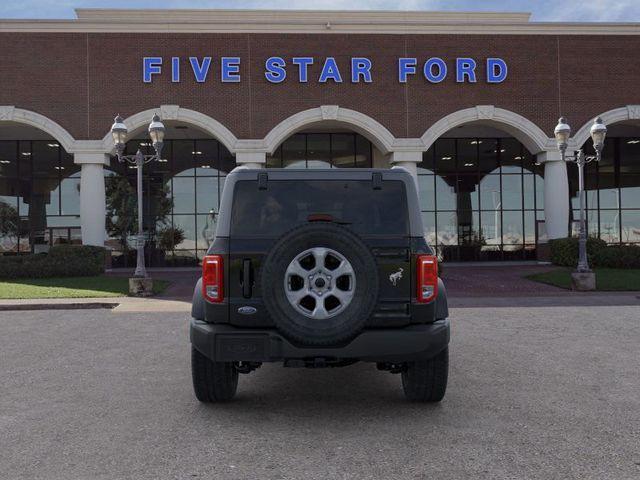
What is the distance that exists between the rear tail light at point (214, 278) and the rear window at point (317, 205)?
A: 0.30 meters

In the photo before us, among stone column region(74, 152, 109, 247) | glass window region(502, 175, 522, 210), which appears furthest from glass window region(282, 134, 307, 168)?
glass window region(502, 175, 522, 210)

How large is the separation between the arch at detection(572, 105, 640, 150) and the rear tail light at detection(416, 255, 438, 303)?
22.1m

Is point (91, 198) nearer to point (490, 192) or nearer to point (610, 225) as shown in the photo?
point (490, 192)

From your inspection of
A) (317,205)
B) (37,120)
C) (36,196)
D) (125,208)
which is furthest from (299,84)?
(317,205)

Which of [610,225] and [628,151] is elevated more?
[628,151]

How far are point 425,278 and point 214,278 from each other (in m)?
1.76

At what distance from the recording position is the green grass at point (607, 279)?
1633cm

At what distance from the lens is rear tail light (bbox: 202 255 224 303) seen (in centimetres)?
455

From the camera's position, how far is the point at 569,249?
2242 cm

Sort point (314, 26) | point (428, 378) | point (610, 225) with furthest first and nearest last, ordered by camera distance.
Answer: point (610, 225), point (314, 26), point (428, 378)

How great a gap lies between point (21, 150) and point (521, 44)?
25546mm

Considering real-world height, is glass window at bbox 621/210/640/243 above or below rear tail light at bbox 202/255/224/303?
above

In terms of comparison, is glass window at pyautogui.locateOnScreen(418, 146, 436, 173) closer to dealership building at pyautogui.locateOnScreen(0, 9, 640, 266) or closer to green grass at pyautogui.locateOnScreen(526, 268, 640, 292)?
dealership building at pyautogui.locateOnScreen(0, 9, 640, 266)

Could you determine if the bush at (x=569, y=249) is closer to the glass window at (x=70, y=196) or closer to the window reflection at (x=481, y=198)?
the window reflection at (x=481, y=198)
